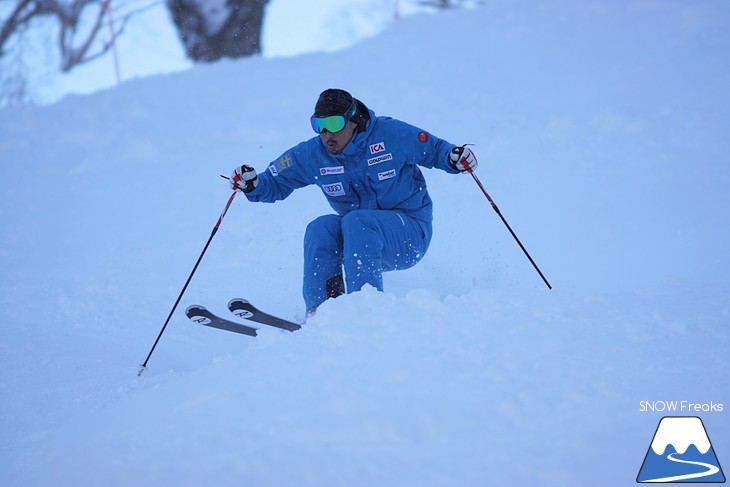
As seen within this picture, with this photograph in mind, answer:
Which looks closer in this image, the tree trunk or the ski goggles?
the ski goggles

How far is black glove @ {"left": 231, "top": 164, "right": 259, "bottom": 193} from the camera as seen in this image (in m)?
3.40

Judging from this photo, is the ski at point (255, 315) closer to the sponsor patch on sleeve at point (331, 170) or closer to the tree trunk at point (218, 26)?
the sponsor patch on sleeve at point (331, 170)

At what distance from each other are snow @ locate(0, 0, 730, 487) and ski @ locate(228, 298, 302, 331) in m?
0.15

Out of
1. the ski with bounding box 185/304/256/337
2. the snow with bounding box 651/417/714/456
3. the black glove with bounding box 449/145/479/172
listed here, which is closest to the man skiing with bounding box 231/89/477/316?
the black glove with bounding box 449/145/479/172

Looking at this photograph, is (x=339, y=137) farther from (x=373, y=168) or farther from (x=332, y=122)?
(x=373, y=168)

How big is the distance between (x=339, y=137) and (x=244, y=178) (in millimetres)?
550

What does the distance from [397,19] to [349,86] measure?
2078 millimetres

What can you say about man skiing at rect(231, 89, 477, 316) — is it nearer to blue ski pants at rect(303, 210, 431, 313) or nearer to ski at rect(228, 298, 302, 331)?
blue ski pants at rect(303, 210, 431, 313)

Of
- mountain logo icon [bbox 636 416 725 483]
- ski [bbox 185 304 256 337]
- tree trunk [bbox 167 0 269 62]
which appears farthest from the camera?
tree trunk [bbox 167 0 269 62]

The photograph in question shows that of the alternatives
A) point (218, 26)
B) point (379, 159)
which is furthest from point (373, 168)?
point (218, 26)

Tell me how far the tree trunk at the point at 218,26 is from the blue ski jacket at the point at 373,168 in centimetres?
666

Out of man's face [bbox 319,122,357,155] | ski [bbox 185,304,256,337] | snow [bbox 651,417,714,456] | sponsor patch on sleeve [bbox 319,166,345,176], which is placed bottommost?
ski [bbox 185,304,256,337]

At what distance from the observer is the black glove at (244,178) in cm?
340

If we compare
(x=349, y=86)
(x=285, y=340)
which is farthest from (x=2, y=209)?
(x=285, y=340)
